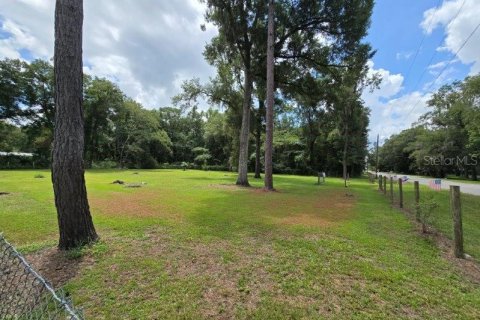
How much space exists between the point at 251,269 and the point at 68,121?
3393 millimetres

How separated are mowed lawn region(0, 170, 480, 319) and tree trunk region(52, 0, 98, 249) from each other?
0.63 meters

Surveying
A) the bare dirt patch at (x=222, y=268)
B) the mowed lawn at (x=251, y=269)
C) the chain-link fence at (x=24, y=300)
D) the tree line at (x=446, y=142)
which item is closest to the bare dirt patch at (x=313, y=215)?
the mowed lawn at (x=251, y=269)

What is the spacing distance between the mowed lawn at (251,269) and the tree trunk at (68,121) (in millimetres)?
632

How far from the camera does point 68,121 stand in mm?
3955

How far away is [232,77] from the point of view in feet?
65.6

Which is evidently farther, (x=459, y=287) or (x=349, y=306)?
(x=459, y=287)

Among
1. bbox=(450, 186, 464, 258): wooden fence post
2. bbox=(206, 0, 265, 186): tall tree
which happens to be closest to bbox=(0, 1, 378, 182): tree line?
bbox=(206, 0, 265, 186): tall tree

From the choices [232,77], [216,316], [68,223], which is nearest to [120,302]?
[216,316]

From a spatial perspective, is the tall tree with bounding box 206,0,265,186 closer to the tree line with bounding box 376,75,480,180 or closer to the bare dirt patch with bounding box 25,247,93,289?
the bare dirt patch with bounding box 25,247,93,289

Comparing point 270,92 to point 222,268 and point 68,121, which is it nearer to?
point 68,121

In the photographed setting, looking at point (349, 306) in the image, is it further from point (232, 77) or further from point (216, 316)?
point (232, 77)

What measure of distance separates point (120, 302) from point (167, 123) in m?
49.5

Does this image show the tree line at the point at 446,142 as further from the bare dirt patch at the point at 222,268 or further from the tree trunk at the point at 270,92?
the bare dirt patch at the point at 222,268

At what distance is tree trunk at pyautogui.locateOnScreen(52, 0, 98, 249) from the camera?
3.94 m
